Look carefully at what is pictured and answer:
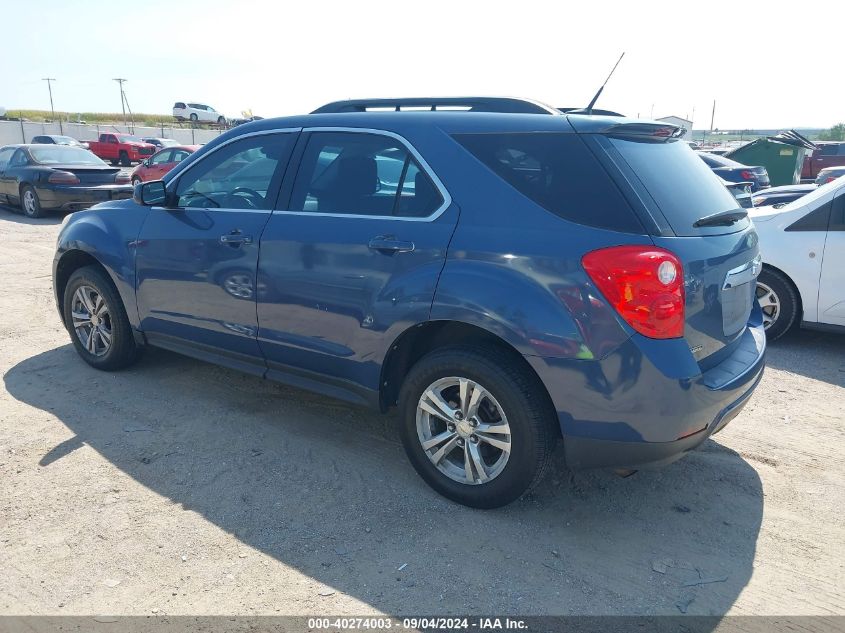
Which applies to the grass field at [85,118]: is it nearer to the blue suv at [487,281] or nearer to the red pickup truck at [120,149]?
the red pickup truck at [120,149]

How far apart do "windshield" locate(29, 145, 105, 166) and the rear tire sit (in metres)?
13.3

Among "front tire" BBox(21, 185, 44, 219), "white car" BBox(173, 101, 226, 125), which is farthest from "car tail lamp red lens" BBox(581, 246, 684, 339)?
"white car" BBox(173, 101, 226, 125)

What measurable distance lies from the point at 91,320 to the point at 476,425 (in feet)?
10.9

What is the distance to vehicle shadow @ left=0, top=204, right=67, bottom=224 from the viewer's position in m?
13.6

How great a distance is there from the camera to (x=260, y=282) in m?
3.88

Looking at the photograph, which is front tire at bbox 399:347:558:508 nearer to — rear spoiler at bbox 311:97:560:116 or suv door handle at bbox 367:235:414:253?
suv door handle at bbox 367:235:414:253

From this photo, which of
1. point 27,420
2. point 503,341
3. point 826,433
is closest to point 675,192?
point 503,341

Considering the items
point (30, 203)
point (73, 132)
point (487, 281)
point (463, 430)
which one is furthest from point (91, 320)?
point (73, 132)

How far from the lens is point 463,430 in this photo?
3.29 metres

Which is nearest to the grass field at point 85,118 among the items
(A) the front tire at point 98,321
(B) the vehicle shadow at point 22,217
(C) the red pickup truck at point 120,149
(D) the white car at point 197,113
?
(D) the white car at point 197,113

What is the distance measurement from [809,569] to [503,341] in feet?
5.38

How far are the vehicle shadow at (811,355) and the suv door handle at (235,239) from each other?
3951mm

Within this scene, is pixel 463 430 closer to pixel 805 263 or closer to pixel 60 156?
pixel 805 263

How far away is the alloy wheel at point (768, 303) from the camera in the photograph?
600 cm
